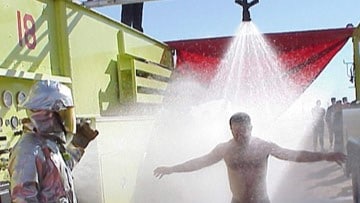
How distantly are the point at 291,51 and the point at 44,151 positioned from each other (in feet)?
A: 15.8

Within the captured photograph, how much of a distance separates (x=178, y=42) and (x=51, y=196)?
460cm

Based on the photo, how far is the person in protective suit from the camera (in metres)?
2.03

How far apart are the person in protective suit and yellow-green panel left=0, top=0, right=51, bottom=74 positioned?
2.51 ft

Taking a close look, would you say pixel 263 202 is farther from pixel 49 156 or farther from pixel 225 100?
pixel 225 100

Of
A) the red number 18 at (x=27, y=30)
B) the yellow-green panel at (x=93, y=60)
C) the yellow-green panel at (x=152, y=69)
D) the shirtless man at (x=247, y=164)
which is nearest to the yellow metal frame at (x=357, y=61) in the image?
the yellow-green panel at (x=152, y=69)

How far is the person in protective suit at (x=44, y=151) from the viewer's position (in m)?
2.03

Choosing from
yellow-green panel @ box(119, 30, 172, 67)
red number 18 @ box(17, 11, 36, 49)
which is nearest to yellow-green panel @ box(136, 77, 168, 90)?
yellow-green panel @ box(119, 30, 172, 67)

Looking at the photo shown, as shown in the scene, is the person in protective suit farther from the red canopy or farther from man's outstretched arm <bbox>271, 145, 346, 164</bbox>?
the red canopy

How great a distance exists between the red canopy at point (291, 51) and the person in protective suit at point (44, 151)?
423cm

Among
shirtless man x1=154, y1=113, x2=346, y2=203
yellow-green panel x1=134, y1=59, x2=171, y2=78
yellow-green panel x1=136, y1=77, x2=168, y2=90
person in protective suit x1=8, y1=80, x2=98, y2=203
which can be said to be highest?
yellow-green panel x1=134, y1=59, x2=171, y2=78

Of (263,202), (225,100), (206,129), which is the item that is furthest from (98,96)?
(225,100)

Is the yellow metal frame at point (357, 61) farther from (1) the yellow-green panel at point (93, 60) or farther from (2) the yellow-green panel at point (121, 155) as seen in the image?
(1) the yellow-green panel at point (93, 60)

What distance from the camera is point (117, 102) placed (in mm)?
4383

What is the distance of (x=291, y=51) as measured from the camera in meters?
6.46
